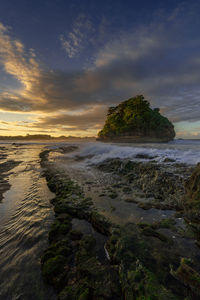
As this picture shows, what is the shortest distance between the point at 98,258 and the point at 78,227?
1.31 m

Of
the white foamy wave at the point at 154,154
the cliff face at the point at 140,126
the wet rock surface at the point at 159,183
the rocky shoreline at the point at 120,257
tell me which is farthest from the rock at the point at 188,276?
the cliff face at the point at 140,126

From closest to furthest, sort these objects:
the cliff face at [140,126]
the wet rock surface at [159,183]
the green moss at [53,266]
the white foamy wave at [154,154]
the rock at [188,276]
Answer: the rock at [188,276]
the green moss at [53,266]
the wet rock surface at [159,183]
the white foamy wave at [154,154]
the cliff face at [140,126]

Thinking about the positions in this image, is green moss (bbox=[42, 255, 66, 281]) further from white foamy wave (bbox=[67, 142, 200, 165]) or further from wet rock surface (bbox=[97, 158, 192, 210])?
white foamy wave (bbox=[67, 142, 200, 165])

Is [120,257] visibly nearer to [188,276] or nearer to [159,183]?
[188,276]

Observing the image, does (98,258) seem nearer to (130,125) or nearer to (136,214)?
(136,214)

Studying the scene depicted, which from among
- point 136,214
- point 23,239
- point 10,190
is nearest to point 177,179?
point 136,214

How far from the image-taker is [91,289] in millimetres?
2141

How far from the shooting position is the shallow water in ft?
7.50

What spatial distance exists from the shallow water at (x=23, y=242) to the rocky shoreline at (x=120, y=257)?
0.24 meters

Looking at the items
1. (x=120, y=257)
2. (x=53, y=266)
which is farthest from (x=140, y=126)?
(x=53, y=266)

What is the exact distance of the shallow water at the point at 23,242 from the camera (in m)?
2.29

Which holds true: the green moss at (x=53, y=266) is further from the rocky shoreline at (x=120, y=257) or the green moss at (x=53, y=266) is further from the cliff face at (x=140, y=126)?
the cliff face at (x=140, y=126)

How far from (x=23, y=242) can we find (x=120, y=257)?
2712 mm

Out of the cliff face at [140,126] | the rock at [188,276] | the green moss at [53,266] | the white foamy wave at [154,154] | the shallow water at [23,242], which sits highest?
the cliff face at [140,126]
